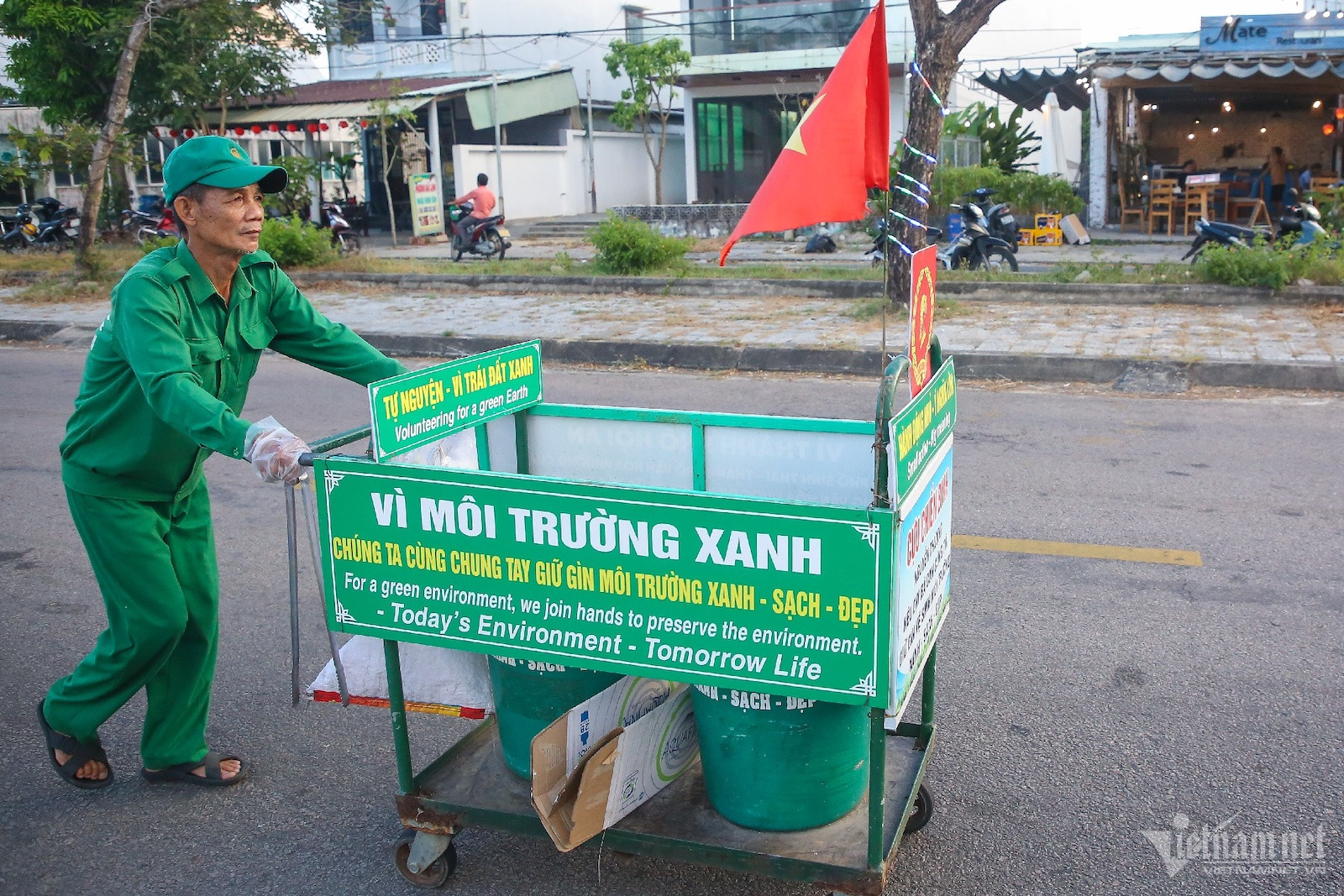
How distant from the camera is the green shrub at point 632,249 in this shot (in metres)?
13.6

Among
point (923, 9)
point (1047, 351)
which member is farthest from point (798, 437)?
point (923, 9)

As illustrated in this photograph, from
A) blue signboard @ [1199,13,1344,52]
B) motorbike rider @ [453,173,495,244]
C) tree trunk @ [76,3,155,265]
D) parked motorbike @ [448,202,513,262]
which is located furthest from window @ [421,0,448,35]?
blue signboard @ [1199,13,1344,52]

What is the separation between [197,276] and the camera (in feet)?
9.75

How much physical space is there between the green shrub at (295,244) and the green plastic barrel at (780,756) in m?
13.8

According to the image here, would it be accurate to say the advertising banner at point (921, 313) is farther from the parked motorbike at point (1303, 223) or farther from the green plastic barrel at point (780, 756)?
the parked motorbike at point (1303, 223)

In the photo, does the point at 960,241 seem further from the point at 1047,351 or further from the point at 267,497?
the point at 267,497

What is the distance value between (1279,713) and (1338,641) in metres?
0.66

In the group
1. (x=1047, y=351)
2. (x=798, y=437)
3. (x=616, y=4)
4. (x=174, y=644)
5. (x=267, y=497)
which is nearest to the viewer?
(x=798, y=437)

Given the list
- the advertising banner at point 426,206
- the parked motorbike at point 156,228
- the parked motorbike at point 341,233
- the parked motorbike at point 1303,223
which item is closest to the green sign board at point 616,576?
the parked motorbike at point 1303,223

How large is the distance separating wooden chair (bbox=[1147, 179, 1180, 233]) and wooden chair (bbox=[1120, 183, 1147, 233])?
238 millimetres

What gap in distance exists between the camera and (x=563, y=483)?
2453 mm

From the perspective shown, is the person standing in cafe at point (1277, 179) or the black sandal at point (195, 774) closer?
the black sandal at point (195, 774)

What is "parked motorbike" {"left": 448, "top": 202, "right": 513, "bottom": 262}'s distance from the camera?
1819cm

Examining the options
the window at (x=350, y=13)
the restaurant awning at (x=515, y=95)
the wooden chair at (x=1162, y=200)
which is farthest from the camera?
the restaurant awning at (x=515, y=95)
